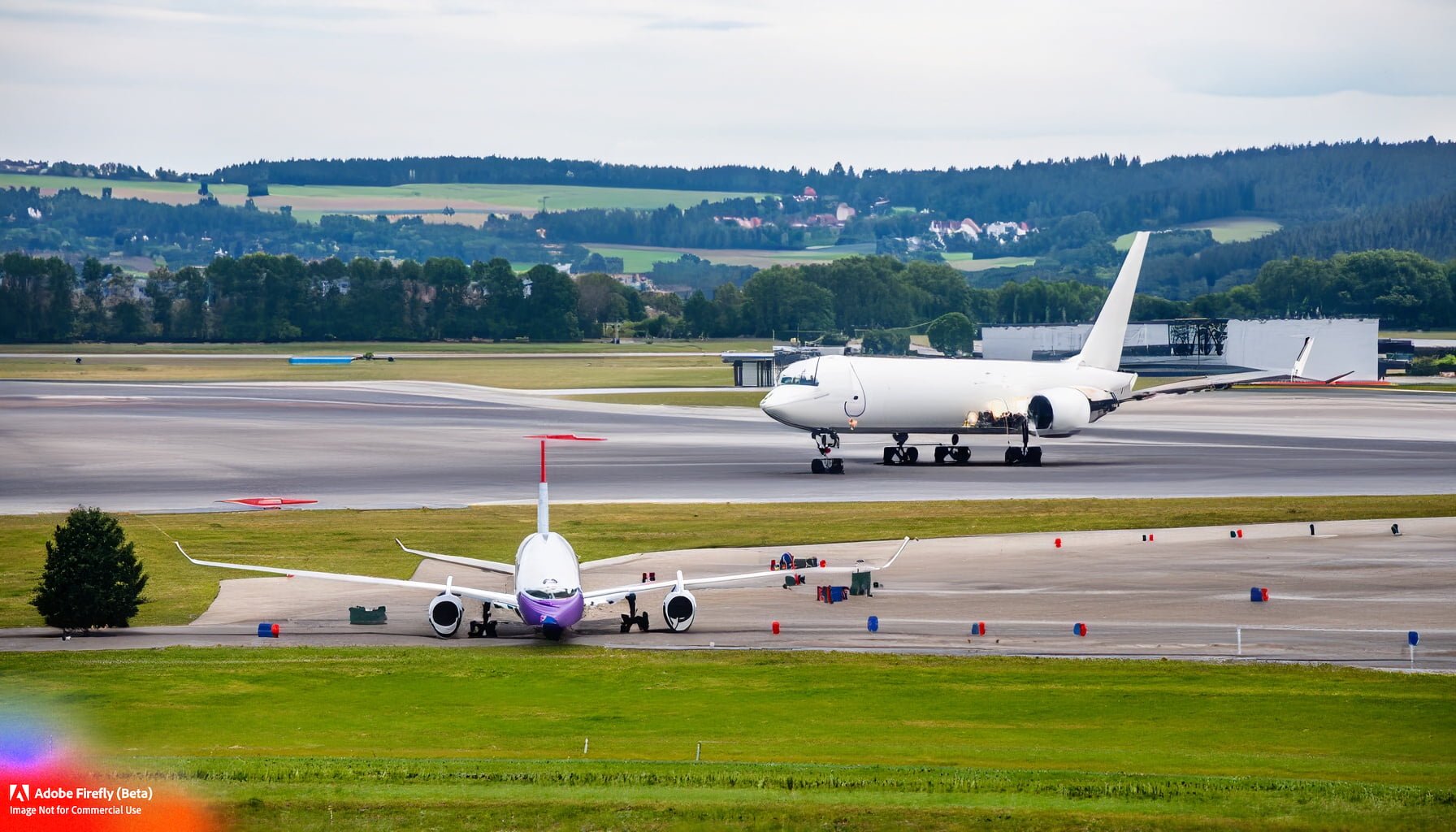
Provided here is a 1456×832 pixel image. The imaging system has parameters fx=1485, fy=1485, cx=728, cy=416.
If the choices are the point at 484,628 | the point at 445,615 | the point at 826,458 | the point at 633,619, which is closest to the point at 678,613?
the point at 633,619

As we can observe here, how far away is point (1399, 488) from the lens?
196 feet

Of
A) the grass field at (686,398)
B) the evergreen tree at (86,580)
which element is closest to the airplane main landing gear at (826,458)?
the evergreen tree at (86,580)

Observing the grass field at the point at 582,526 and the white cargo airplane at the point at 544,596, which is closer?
the white cargo airplane at the point at 544,596

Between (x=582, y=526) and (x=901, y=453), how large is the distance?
28078 millimetres

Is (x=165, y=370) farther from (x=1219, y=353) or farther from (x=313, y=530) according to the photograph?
(x=313, y=530)

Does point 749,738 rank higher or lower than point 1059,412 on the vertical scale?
lower

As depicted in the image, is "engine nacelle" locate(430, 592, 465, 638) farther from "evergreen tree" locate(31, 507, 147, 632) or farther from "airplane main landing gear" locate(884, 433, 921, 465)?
"airplane main landing gear" locate(884, 433, 921, 465)

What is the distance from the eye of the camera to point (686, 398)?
122 m

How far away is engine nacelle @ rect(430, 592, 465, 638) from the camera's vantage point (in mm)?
32406

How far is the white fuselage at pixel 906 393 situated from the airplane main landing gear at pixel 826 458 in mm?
503

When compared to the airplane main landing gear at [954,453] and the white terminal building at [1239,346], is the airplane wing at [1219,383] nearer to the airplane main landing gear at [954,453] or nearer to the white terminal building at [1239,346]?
the airplane main landing gear at [954,453]

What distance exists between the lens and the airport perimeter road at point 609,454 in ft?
196

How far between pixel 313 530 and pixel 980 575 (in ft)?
70.2

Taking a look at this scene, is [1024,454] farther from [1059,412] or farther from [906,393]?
[906,393]
